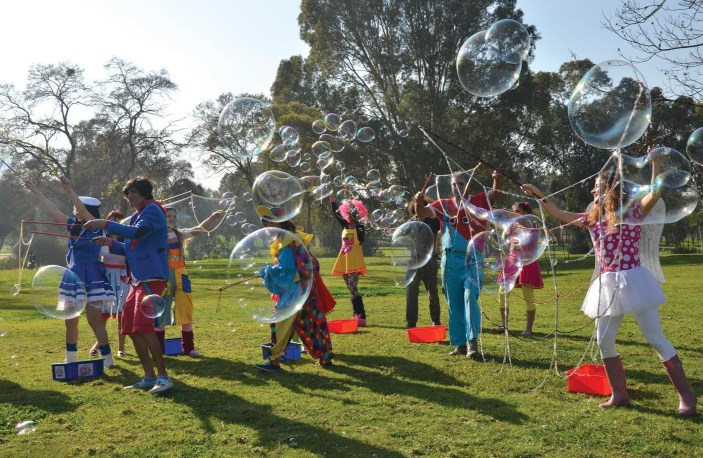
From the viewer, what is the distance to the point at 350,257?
10984mm

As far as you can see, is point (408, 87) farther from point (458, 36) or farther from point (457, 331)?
point (457, 331)

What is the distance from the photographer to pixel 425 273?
34.7ft

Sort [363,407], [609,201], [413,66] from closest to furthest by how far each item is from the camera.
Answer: [609,201] < [363,407] < [413,66]

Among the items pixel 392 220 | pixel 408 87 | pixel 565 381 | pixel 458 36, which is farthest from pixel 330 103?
pixel 565 381

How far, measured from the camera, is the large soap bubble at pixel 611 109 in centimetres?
545

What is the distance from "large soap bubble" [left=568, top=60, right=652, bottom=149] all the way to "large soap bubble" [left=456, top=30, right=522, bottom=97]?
1725 millimetres

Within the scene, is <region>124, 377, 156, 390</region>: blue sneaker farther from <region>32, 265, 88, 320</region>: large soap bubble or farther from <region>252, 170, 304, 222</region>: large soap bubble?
<region>252, 170, 304, 222</region>: large soap bubble

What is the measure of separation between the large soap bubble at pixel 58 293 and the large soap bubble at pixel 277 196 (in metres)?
2.24

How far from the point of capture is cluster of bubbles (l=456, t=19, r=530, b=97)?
7383mm

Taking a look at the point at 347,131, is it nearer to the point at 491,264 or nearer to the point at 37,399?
the point at 491,264

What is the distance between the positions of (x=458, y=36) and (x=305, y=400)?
26095 millimetres

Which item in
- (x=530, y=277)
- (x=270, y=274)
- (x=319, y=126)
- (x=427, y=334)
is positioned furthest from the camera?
(x=319, y=126)

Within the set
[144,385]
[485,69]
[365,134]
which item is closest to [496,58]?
[485,69]

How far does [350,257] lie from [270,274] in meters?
4.28
